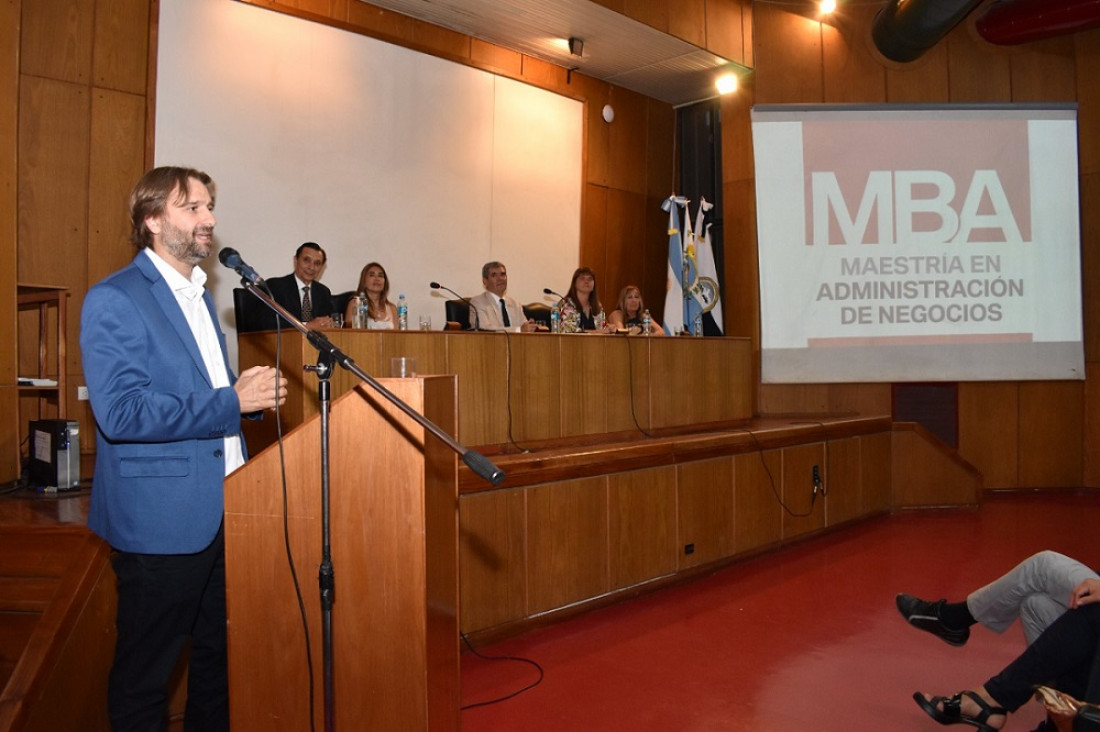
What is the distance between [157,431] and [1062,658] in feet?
7.44

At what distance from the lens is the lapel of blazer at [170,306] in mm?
1791

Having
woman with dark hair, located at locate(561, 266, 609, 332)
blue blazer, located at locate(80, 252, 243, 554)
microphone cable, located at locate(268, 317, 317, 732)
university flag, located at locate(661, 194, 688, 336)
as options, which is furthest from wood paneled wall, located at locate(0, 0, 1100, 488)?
microphone cable, located at locate(268, 317, 317, 732)

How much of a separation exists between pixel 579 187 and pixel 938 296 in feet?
10.2

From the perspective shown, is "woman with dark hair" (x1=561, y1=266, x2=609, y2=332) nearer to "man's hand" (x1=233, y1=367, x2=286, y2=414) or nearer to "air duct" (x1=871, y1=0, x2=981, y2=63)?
"air duct" (x1=871, y1=0, x2=981, y2=63)

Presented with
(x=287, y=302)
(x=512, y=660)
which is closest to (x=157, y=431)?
(x=512, y=660)

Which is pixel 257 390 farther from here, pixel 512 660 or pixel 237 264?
pixel 512 660

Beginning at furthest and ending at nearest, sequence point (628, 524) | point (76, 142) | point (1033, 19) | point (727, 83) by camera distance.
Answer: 1. point (727, 83)
2. point (1033, 19)
3. point (76, 142)
4. point (628, 524)

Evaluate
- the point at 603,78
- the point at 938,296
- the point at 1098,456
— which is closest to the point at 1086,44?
the point at 938,296

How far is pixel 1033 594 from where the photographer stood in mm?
2441

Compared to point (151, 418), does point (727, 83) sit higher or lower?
higher

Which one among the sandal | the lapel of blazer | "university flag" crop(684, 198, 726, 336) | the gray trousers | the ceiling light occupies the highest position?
the ceiling light

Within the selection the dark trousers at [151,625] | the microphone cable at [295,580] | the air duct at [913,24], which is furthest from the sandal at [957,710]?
the air duct at [913,24]

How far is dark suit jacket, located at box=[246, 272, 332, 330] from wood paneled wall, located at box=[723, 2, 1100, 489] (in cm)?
364

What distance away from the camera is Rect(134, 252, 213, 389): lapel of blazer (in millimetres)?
1791
